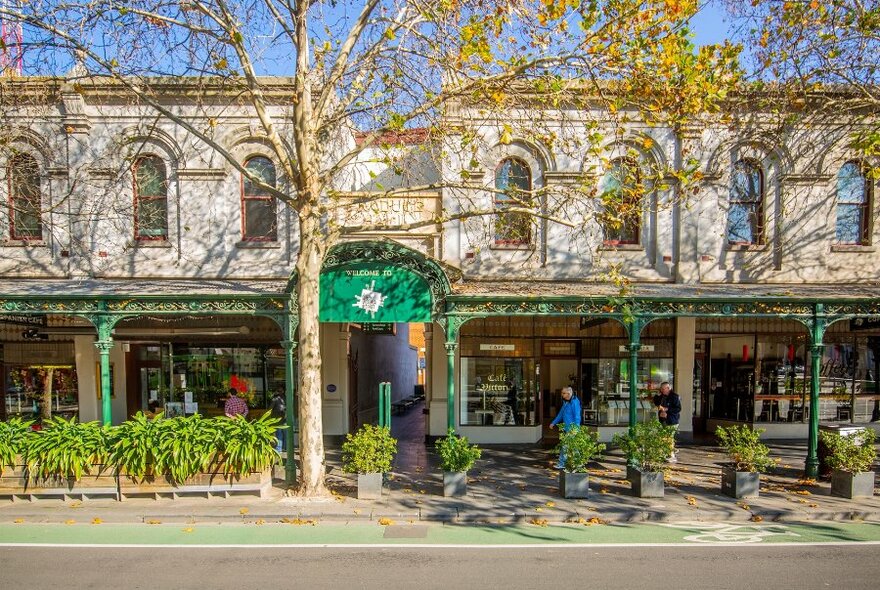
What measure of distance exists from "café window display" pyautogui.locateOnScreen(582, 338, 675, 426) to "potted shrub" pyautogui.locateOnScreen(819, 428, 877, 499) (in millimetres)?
4549

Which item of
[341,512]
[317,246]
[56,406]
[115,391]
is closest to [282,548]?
[341,512]

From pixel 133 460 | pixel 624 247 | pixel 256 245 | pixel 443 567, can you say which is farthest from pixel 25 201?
pixel 624 247

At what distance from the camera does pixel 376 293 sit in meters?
10.9

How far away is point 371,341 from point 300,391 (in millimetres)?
8721

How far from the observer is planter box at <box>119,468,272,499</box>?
9.36 meters

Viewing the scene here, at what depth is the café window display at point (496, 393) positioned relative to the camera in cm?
1428

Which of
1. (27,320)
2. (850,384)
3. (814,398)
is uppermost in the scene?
(27,320)

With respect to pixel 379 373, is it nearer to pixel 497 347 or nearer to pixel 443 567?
pixel 497 347

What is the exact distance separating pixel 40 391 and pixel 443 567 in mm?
12398

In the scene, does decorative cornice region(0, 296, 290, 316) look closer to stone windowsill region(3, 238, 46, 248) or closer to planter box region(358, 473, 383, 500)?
stone windowsill region(3, 238, 46, 248)

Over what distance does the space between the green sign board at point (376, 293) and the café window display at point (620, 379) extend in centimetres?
571

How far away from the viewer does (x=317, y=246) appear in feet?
31.6

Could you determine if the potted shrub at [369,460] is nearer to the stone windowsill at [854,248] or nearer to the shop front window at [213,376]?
the shop front window at [213,376]

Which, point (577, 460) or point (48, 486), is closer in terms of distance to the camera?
point (48, 486)
